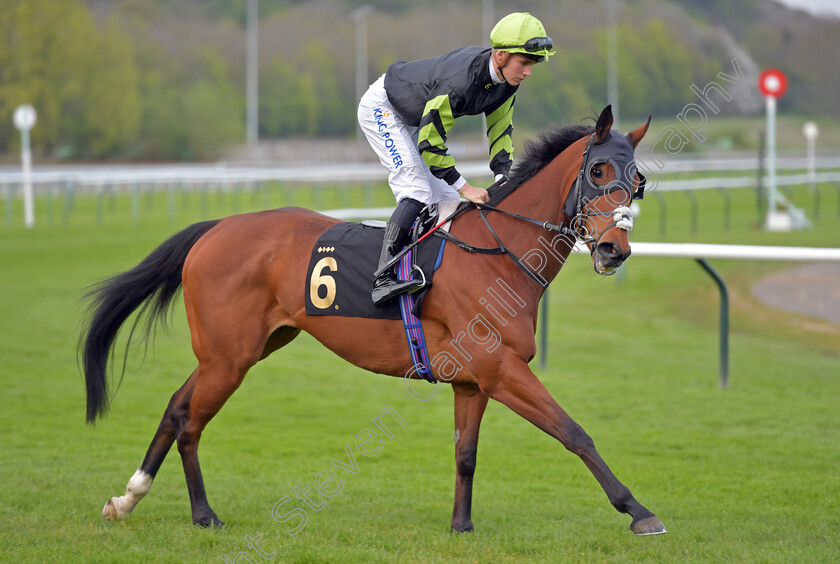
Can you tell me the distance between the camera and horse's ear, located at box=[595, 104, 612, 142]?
336cm

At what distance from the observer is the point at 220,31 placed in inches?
1750

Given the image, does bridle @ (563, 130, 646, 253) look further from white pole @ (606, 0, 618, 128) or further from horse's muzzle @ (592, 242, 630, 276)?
white pole @ (606, 0, 618, 128)

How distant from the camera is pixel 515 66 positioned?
11.9 feet

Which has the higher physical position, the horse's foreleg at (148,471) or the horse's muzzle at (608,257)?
the horse's muzzle at (608,257)

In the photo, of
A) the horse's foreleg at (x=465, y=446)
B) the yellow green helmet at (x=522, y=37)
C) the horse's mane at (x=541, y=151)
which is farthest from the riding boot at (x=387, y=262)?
the yellow green helmet at (x=522, y=37)

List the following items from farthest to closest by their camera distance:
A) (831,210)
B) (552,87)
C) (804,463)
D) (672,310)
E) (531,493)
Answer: (552,87) < (831,210) < (672,310) < (804,463) < (531,493)

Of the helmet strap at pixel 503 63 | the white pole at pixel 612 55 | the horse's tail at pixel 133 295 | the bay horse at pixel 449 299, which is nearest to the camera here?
the bay horse at pixel 449 299

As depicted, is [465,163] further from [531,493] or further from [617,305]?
[531,493]

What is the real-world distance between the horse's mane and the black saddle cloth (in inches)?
17.3

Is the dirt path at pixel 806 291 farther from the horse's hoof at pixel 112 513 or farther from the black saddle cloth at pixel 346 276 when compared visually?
the horse's hoof at pixel 112 513

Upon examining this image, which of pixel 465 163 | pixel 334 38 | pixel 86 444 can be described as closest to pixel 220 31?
pixel 334 38

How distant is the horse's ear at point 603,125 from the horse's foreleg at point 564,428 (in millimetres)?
966

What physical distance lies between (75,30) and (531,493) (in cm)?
3232

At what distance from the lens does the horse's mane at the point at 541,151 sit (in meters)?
3.78
